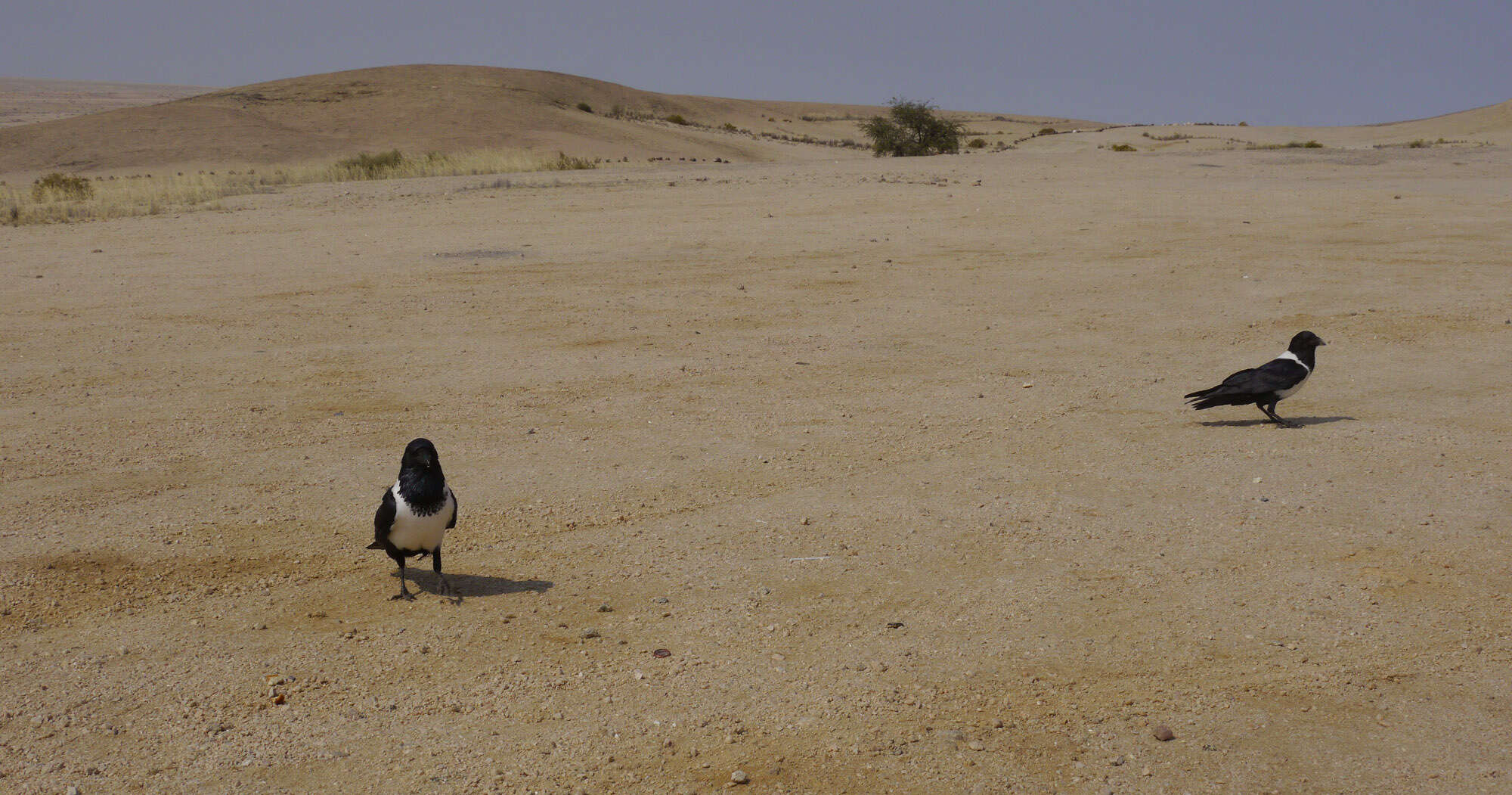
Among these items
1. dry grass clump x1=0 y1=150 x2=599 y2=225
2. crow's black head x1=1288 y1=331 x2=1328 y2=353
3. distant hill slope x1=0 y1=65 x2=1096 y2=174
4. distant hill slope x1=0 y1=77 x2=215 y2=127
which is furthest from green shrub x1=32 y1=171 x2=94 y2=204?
distant hill slope x1=0 y1=77 x2=215 y2=127

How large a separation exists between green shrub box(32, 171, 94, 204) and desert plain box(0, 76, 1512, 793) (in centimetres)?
1377

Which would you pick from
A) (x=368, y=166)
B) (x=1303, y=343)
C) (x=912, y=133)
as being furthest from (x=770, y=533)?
(x=912, y=133)

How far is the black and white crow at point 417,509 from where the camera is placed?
18.3ft

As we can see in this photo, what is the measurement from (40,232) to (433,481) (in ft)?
63.2

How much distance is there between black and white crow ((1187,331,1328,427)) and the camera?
8.62m

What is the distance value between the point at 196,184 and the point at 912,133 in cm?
2729

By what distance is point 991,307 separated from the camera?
44.1ft

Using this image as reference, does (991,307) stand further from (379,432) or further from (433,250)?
(433,250)

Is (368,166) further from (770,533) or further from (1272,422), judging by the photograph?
(770,533)

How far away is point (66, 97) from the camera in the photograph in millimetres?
136625

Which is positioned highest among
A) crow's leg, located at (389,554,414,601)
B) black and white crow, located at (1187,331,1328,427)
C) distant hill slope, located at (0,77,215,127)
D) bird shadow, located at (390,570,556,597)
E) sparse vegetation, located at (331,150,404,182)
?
distant hill slope, located at (0,77,215,127)

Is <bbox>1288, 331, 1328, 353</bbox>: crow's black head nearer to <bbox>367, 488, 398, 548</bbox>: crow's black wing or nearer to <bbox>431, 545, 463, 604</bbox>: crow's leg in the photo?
<bbox>431, 545, 463, 604</bbox>: crow's leg

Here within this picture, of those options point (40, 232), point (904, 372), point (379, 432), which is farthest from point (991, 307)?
point (40, 232)

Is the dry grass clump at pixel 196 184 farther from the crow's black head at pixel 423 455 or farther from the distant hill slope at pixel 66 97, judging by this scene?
the distant hill slope at pixel 66 97
